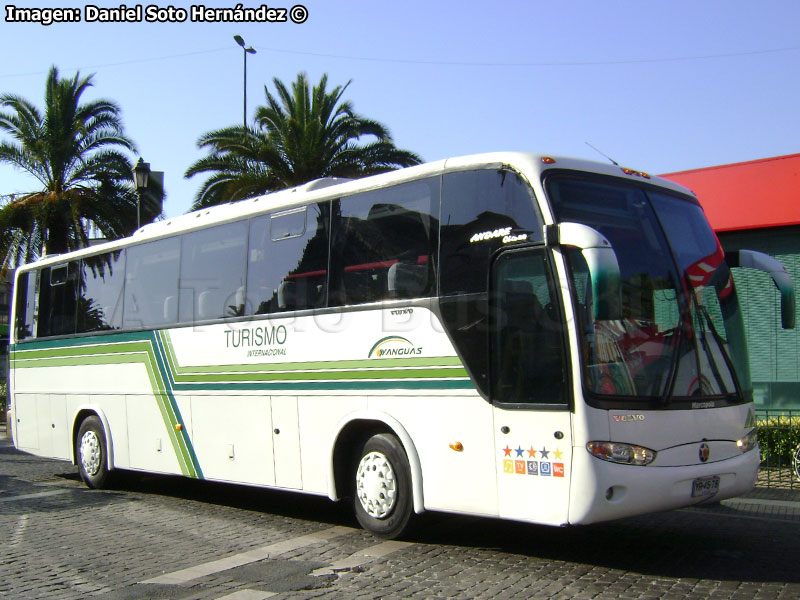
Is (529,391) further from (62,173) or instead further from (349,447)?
(62,173)

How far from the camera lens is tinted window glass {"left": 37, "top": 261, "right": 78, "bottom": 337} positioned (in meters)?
13.9

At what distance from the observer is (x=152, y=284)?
12008mm

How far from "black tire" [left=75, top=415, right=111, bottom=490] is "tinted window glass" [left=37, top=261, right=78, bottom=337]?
5.09 feet

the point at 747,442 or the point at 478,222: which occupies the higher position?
the point at 478,222

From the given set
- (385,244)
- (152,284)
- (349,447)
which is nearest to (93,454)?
(152,284)

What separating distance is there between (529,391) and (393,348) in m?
1.70

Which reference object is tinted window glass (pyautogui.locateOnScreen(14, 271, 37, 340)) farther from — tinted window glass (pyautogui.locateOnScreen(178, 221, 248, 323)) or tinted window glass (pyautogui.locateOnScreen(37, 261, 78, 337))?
tinted window glass (pyautogui.locateOnScreen(178, 221, 248, 323))

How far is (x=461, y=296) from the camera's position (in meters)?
7.67

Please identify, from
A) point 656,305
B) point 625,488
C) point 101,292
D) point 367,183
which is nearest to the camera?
point 625,488

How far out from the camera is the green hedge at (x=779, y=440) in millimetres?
12508

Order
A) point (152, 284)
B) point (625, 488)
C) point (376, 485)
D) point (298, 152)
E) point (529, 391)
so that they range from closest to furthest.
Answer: point (625, 488) → point (529, 391) → point (376, 485) → point (152, 284) → point (298, 152)

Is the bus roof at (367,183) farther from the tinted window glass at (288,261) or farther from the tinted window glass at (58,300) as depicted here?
the tinted window glass at (58,300)

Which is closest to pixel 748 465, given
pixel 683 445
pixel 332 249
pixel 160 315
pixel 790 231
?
pixel 683 445

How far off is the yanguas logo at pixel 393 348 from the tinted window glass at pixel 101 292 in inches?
217
